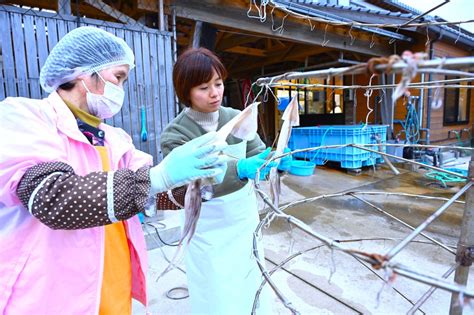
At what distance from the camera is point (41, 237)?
2.74 ft

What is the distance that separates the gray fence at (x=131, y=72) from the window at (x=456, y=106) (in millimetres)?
8212

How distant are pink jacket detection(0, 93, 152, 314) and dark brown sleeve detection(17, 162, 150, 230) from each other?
51 mm

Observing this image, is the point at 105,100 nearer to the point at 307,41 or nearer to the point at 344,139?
the point at 307,41

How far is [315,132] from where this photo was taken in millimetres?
6051

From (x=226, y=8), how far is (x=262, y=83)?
10.4 ft

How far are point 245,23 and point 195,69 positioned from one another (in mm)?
3006

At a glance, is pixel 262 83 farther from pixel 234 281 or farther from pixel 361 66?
pixel 234 281

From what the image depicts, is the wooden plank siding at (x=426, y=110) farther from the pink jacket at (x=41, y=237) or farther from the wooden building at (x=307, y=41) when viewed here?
the pink jacket at (x=41, y=237)

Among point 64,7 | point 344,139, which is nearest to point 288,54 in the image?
point 344,139

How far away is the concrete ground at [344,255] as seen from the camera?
199 centimetres

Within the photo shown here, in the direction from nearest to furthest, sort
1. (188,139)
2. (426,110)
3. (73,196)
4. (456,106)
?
1. (73,196)
2. (188,139)
3. (426,110)
4. (456,106)

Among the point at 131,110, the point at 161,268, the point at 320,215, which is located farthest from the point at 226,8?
the point at 161,268

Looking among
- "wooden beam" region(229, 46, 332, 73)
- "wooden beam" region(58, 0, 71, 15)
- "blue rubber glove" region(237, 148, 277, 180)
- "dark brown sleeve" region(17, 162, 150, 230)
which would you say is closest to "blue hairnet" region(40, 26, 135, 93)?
"dark brown sleeve" region(17, 162, 150, 230)

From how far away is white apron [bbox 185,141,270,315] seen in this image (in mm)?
1458
